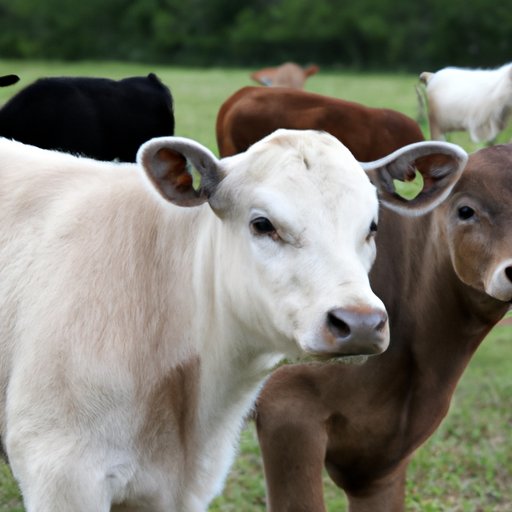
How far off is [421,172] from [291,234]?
623mm

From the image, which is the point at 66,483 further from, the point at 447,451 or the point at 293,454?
the point at 447,451

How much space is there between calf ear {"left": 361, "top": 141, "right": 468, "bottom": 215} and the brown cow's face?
11.2 inches

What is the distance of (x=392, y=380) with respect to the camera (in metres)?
3.83

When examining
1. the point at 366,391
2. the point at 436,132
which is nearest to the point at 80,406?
the point at 366,391

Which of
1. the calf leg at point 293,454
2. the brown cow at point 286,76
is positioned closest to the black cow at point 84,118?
the calf leg at point 293,454

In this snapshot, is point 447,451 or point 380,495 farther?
point 447,451

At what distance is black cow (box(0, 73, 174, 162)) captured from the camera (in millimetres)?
4273

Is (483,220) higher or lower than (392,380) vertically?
higher

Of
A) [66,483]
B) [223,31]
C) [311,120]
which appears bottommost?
[223,31]

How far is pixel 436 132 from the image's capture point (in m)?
4.33

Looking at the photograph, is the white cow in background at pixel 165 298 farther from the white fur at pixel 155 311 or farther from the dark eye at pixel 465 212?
the dark eye at pixel 465 212

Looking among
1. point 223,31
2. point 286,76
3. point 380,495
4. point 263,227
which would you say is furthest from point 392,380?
point 223,31

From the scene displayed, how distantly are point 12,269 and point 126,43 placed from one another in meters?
26.9

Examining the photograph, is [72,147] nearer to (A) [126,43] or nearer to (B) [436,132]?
(B) [436,132]
